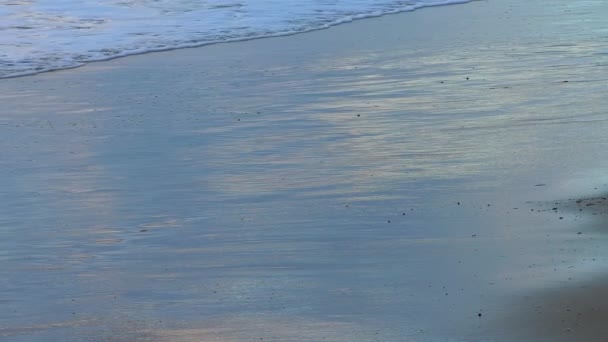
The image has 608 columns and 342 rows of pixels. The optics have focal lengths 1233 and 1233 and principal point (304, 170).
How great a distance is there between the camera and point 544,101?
355 inches

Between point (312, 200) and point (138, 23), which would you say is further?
point (138, 23)

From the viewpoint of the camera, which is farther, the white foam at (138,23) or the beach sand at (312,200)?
the white foam at (138,23)

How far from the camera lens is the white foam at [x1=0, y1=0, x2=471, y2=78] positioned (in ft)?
42.5

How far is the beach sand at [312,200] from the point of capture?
15.5 feet

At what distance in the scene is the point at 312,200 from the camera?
255 inches

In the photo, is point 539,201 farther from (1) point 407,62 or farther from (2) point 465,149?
(1) point 407,62

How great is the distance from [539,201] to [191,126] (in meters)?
3.09

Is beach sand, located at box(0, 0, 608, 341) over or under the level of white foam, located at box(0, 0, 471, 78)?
over

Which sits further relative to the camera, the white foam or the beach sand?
the white foam

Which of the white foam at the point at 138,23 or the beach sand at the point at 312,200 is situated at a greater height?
the beach sand at the point at 312,200

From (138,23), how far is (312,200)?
9493 millimetres

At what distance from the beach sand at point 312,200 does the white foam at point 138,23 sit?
1.40m

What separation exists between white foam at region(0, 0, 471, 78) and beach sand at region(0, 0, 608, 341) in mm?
1400

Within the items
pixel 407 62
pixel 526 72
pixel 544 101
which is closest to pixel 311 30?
pixel 407 62
